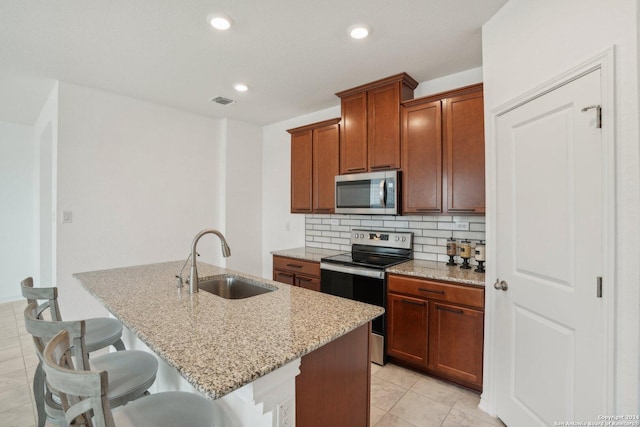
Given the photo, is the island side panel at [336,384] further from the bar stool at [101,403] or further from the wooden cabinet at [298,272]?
the wooden cabinet at [298,272]

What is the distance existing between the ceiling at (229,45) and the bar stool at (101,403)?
1926mm

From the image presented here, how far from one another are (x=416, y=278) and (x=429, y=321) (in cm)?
34

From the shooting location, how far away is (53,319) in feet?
5.20

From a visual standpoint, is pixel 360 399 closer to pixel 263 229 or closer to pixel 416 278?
pixel 416 278

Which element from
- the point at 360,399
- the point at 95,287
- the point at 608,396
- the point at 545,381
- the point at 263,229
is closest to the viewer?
the point at 608,396

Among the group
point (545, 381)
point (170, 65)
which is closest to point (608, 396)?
point (545, 381)

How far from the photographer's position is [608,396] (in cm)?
126

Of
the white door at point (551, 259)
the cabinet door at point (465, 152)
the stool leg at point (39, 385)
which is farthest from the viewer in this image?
the cabinet door at point (465, 152)

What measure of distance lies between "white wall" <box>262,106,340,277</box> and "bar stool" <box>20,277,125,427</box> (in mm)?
2495

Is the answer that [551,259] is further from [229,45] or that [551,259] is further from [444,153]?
[229,45]

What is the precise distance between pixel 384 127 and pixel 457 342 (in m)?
1.91

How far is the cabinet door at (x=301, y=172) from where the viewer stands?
3586 mm

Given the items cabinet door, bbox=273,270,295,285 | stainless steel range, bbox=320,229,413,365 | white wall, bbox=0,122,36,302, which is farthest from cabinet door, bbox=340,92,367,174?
white wall, bbox=0,122,36,302

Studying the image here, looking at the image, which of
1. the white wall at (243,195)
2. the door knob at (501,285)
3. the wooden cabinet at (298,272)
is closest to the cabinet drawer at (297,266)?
the wooden cabinet at (298,272)
